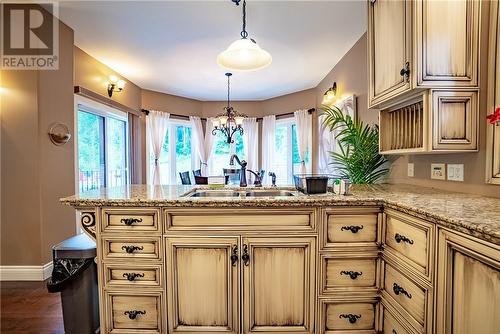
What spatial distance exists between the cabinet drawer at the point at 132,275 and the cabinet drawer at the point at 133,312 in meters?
0.06

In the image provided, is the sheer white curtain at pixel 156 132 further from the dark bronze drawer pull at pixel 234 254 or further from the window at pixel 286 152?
the dark bronze drawer pull at pixel 234 254

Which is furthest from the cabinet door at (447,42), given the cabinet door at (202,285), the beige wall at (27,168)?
the beige wall at (27,168)

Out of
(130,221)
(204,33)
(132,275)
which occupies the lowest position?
(132,275)

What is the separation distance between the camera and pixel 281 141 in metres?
6.54

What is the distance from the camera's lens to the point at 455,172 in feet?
5.89

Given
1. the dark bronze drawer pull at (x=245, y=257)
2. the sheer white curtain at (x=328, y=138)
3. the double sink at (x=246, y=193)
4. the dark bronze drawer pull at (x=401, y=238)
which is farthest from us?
the sheer white curtain at (x=328, y=138)

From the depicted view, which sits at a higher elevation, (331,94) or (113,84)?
(113,84)

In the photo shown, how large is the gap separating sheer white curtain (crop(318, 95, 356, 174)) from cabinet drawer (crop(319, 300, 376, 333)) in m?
2.58

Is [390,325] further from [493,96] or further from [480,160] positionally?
[493,96]

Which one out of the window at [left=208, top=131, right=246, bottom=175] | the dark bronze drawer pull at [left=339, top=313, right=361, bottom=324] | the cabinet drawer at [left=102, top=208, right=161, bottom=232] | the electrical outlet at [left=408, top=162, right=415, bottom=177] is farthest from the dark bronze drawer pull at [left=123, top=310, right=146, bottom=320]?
the window at [left=208, top=131, right=246, bottom=175]

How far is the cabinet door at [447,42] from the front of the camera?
5.20 feet

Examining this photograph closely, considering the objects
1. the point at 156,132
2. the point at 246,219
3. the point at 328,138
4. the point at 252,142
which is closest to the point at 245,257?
the point at 246,219

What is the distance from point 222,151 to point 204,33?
12.9 feet

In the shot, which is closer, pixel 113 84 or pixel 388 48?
pixel 388 48
